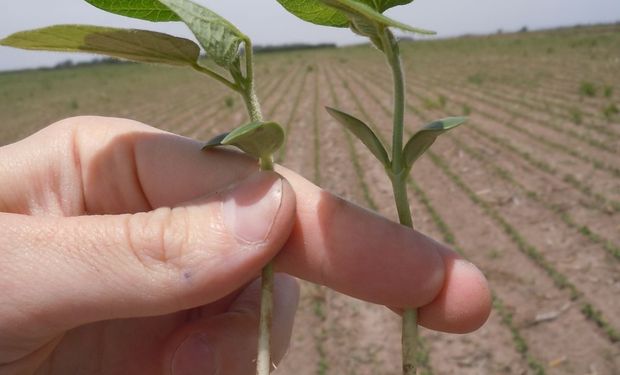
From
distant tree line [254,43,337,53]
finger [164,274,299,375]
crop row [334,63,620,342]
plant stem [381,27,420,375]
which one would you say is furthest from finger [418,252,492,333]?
distant tree line [254,43,337,53]

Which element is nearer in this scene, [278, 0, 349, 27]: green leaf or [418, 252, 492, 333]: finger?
[278, 0, 349, 27]: green leaf

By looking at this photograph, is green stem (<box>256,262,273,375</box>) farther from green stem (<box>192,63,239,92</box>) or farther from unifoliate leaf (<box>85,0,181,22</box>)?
unifoliate leaf (<box>85,0,181,22</box>)

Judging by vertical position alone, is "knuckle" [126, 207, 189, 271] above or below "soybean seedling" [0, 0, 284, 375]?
below

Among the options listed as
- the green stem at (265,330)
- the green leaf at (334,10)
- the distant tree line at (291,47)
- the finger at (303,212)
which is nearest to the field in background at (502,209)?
the finger at (303,212)

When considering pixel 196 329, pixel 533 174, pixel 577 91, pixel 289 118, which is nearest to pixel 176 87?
pixel 289 118

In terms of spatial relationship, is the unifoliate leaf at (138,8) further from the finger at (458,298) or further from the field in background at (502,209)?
the field in background at (502,209)

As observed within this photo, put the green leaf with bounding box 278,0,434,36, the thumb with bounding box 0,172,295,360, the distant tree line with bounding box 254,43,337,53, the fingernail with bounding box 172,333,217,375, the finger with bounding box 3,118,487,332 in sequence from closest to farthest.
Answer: the green leaf with bounding box 278,0,434,36, the thumb with bounding box 0,172,295,360, the finger with bounding box 3,118,487,332, the fingernail with bounding box 172,333,217,375, the distant tree line with bounding box 254,43,337,53

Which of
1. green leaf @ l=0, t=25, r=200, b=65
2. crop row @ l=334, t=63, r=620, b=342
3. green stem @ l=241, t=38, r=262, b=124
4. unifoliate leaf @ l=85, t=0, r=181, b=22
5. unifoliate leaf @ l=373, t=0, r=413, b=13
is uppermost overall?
unifoliate leaf @ l=373, t=0, r=413, b=13

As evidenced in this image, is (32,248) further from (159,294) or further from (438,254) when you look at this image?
(438,254)

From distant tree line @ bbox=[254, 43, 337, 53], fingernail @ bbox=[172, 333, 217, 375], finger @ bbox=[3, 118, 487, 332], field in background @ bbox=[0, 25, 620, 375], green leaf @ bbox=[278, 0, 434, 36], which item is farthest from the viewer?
distant tree line @ bbox=[254, 43, 337, 53]
